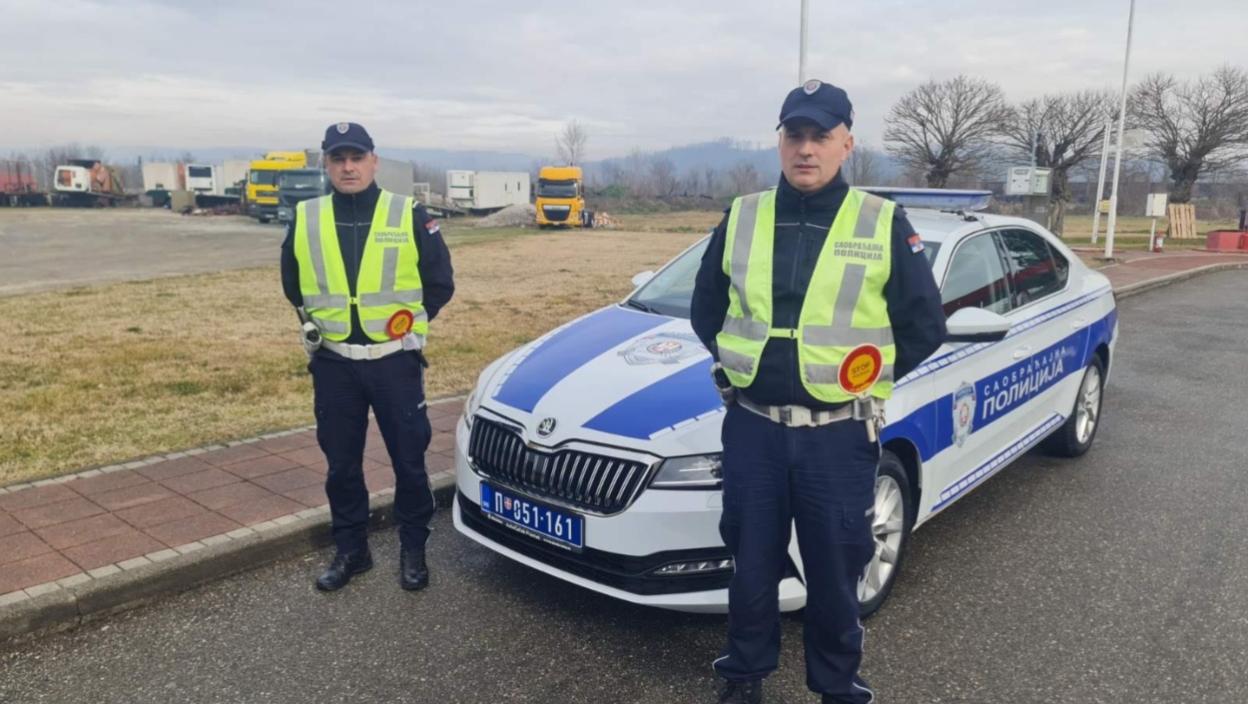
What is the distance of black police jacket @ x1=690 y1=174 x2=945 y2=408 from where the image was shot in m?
2.67

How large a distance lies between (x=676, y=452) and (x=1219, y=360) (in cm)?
875

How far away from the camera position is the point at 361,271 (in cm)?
375

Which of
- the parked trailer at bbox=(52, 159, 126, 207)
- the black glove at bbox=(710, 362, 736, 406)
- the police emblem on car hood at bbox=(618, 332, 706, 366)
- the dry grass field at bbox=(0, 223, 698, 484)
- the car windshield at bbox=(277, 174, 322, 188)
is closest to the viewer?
the black glove at bbox=(710, 362, 736, 406)

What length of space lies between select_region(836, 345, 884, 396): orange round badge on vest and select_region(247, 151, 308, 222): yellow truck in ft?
131

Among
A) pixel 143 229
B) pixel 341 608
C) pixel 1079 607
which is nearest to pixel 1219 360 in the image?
pixel 1079 607

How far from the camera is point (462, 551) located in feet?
14.4

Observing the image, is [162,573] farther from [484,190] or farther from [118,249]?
[484,190]

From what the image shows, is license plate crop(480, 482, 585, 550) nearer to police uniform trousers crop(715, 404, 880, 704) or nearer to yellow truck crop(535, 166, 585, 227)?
police uniform trousers crop(715, 404, 880, 704)

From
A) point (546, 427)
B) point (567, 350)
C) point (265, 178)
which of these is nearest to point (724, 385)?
point (546, 427)

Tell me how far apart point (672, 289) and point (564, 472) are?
178 cm

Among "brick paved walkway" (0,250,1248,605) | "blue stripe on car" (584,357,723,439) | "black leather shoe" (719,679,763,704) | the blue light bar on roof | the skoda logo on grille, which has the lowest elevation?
"black leather shoe" (719,679,763,704)

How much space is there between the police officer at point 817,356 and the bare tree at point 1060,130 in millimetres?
60078

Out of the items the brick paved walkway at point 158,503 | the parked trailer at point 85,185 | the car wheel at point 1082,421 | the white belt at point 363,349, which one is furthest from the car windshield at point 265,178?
the white belt at point 363,349

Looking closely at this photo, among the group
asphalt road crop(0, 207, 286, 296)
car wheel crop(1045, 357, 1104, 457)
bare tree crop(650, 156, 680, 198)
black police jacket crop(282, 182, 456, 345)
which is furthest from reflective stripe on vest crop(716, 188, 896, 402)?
bare tree crop(650, 156, 680, 198)
